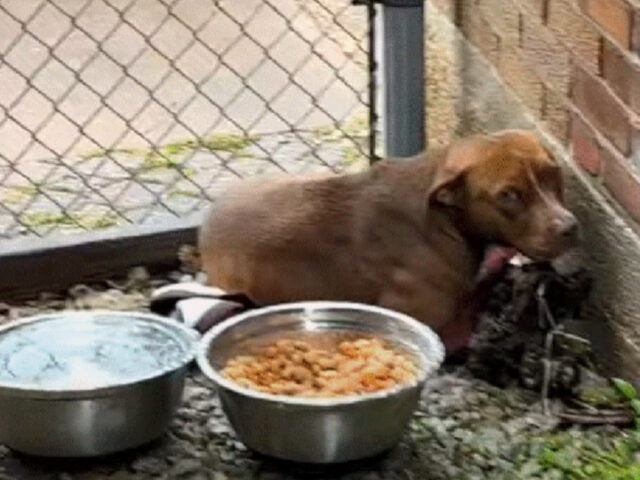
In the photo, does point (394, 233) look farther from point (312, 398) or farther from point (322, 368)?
point (312, 398)

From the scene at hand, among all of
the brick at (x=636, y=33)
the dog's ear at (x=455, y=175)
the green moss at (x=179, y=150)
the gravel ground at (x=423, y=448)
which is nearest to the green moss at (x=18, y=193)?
the green moss at (x=179, y=150)

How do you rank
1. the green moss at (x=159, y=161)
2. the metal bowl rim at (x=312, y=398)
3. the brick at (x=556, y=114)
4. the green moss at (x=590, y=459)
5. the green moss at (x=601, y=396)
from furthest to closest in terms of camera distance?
the green moss at (x=159, y=161)
the brick at (x=556, y=114)
the green moss at (x=601, y=396)
the green moss at (x=590, y=459)
the metal bowl rim at (x=312, y=398)

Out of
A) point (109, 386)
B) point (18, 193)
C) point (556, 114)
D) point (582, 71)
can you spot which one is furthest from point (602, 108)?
point (18, 193)

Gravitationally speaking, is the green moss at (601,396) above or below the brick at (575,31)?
below

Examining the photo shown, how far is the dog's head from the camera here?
9.67ft

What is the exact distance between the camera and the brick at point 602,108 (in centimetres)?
296

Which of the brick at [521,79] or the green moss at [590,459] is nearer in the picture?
the green moss at [590,459]

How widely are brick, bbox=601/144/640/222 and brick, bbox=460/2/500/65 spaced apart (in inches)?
21.5

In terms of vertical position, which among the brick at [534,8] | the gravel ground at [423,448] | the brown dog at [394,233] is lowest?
the gravel ground at [423,448]

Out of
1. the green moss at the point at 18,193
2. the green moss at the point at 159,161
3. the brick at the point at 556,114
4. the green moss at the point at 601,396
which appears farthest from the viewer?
the green moss at the point at 159,161

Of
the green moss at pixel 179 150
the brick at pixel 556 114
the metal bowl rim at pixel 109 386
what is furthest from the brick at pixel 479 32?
the metal bowl rim at pixel 109 386

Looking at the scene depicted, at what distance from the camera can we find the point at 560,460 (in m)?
2.81

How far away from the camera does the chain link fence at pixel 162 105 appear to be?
3.82 meters

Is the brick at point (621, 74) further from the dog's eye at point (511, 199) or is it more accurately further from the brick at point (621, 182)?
the dog's eye at point (511, 199)
